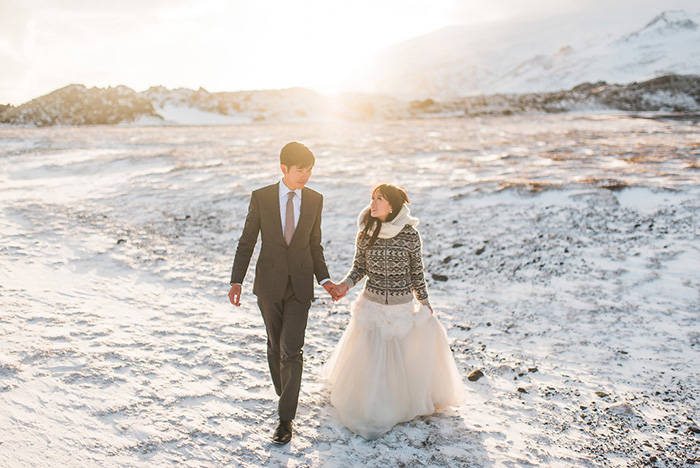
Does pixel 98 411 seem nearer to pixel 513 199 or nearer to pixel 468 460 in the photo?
pixel 468 460

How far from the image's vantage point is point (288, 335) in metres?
3.55

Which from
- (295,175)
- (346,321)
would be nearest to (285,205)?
(295,175)

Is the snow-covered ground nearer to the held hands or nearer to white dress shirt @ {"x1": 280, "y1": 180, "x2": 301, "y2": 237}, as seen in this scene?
the held hands

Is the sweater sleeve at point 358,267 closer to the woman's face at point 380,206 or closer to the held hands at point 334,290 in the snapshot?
the held hands at point 334,290

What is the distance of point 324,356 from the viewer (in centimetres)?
528

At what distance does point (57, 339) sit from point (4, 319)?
960 millimetres

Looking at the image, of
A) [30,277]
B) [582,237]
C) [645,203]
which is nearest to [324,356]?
[30,277]

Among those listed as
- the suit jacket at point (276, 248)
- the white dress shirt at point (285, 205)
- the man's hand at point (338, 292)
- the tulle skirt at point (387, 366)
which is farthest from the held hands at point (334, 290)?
the white dress shirt at point (285, 205)

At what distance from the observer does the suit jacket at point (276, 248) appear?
350cm

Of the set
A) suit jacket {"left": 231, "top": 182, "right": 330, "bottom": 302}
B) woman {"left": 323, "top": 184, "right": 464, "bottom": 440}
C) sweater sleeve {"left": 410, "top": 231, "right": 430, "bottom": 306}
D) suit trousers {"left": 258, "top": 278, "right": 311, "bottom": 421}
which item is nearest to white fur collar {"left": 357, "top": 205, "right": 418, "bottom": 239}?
woman {"left": 323, "top": 184, "right": 464, "bottom": 440}

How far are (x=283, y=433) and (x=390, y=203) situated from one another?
2.12 m

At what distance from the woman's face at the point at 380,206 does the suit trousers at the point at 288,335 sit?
36.2 inches

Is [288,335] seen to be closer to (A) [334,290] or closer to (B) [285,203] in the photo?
(A) [334,290]

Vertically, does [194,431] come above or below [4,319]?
below
